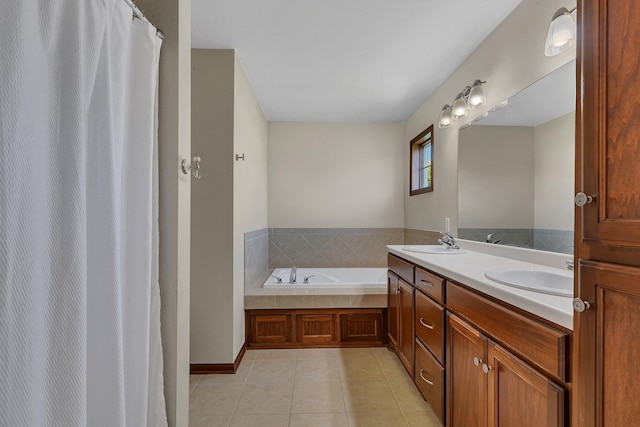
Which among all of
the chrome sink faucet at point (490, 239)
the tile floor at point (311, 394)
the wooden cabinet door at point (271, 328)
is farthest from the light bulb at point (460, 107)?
the wooden cabinet door at point (271, 328)

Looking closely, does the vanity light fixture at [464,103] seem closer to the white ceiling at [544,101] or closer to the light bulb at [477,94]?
the light bulb at [477,94]

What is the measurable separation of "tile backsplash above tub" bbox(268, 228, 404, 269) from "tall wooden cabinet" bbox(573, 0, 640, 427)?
3039 mm

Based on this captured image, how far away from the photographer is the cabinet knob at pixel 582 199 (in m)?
0.68

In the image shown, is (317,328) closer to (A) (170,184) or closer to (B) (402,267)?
(B) (402,267)

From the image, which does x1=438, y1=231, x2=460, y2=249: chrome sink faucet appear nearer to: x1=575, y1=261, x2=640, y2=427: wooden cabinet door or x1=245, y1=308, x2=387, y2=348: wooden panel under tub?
x1=245, y1=308, x2=387, y2=348: wooden panel under tub

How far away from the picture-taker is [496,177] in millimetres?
1938

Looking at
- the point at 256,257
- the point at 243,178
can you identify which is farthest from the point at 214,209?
the point at 256,257

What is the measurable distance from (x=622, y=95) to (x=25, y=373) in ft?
4.36

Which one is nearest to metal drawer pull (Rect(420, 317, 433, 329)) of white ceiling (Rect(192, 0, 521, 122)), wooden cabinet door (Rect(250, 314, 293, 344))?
wooden cabinet door (Rect(250, 314, 293, 344))

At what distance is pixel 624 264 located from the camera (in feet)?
2.03

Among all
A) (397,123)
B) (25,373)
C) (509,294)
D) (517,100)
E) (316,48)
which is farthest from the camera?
(397,123)

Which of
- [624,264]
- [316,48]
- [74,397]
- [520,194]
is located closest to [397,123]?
[316,48]

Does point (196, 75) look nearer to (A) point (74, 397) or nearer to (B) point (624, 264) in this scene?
(A) point (74, 397)

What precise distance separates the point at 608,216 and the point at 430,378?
1.39 m
